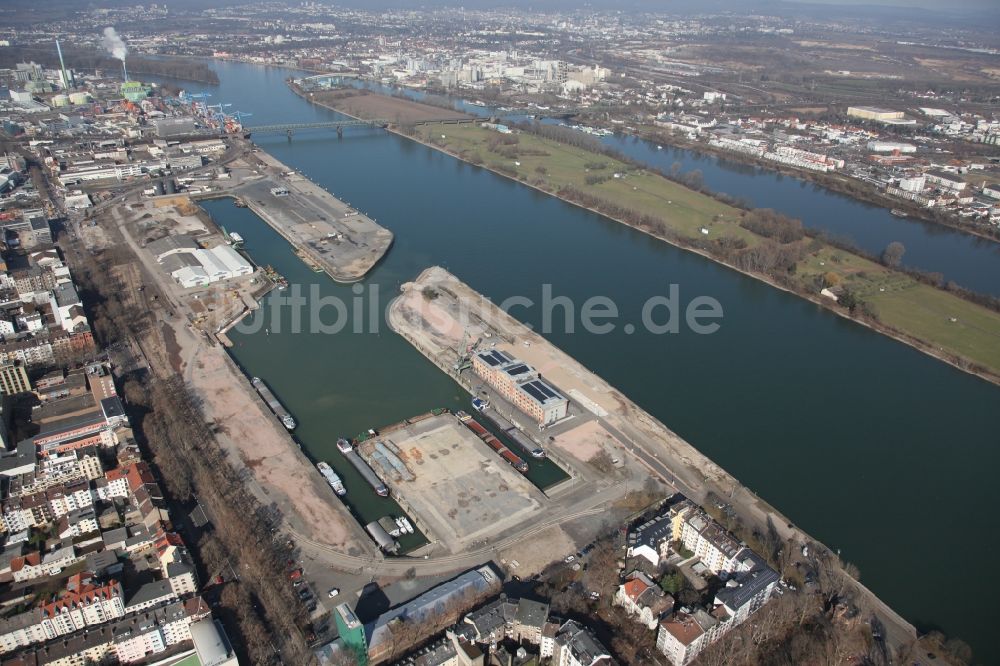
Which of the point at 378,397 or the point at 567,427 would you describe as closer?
the point at 567,427

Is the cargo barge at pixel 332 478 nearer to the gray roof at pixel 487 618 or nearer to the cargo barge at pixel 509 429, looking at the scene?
the cargo barge at pixel 509 429

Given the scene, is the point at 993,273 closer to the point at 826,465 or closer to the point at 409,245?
the point at 826,465

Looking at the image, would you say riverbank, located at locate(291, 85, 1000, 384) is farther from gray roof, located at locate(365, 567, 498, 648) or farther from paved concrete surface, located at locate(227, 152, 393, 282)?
gray roof, located at locate(365, 567, 498, 648)

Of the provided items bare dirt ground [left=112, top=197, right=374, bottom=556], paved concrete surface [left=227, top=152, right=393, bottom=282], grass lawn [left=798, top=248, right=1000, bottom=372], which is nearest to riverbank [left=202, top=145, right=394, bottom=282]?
paved concrete surface [left=227, top=152, right=393, bottom=282]

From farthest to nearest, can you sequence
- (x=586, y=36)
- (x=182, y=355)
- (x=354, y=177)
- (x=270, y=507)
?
(x=586, y=36)
(x=354, y=177)
(x=182, y=355)
(x=270, y=507)

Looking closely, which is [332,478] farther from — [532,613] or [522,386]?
[532,613]

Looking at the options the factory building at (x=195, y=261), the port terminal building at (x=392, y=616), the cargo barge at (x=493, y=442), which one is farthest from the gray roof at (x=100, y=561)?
the factory building at (x=195, y=261)

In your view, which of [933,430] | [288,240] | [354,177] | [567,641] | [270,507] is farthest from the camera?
[354,177]

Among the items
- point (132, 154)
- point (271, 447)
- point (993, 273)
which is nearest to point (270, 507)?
point (271, 447)
